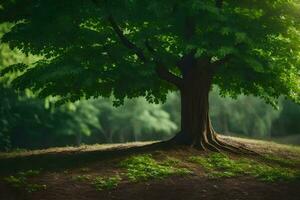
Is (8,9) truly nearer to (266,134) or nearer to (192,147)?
(192,147)

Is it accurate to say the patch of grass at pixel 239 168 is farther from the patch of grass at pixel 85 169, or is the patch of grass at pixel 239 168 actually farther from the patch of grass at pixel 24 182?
the patch of grass at pixel 24 182

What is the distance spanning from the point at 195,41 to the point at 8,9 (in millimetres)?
6250

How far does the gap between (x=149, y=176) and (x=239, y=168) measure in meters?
2.82

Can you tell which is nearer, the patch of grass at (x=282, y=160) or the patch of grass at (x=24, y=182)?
the patch of grass at (x=24, y=182)

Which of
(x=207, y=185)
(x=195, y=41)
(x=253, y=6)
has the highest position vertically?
(x=253, y=6)

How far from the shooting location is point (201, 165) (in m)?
14.7

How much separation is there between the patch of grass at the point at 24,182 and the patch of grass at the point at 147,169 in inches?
94.6

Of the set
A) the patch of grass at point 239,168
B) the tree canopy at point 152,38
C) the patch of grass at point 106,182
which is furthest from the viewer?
the tree canopy at point 152,38

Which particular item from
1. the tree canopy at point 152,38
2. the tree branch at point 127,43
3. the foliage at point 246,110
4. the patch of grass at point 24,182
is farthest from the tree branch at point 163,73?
the foliage at point 246,110

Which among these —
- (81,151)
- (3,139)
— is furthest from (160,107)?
(81,151)

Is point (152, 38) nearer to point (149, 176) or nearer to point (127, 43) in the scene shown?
point (127, 43)

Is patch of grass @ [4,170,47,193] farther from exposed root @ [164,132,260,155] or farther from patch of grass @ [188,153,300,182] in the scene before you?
exposed root @ [164,132,260,155]

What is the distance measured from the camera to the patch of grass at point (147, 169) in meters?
13.3

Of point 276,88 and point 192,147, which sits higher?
point 276,88
